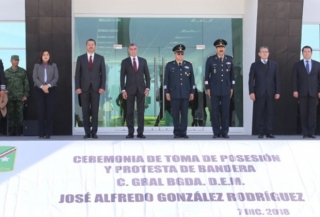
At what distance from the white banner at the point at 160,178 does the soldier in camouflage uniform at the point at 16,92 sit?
397 centimetres

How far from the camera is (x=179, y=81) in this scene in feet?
23.7

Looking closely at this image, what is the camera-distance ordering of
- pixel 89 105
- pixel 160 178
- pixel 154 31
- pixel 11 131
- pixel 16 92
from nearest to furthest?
pixel 160 178 < pixel 89 105 < pixel 16 92 < pixel 11 131 < pixel 154 31

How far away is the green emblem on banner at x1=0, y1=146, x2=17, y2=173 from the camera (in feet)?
14.2

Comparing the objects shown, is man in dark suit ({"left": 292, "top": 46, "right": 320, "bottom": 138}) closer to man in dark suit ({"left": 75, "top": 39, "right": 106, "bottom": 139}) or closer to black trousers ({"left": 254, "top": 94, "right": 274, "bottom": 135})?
black trousers ({"left": 254, "top": 94, "right": 274, "bottom": 135})

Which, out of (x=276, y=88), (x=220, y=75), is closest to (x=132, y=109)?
(x=220, y=75)

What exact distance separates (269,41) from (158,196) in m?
5.73

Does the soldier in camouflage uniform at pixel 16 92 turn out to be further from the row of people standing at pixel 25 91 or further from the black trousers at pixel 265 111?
the black trousers at pixel 265 111

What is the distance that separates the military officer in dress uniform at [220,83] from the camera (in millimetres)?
7184

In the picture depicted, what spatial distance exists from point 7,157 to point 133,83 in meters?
3.04

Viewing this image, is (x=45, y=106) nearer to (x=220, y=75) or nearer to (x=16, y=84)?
(x=16, y=84)

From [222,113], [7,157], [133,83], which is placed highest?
[133,83]

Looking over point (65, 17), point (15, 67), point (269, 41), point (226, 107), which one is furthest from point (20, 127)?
point (269, 41)

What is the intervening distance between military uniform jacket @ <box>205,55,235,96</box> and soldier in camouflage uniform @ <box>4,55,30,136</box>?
144 inches

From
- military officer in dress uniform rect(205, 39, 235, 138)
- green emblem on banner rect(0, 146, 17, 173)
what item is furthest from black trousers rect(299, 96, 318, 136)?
green emblem on banner rect(0, 146, 17, 173)
